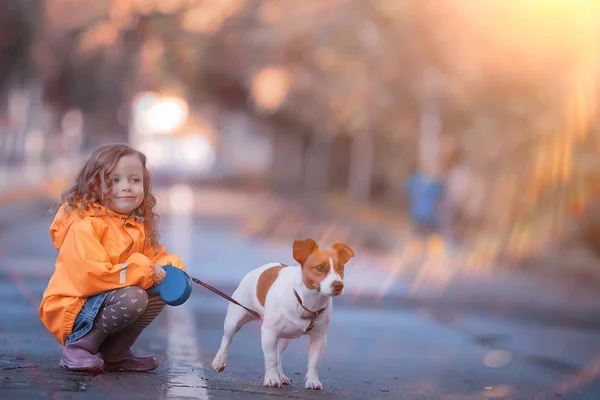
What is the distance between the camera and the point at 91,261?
565 cm

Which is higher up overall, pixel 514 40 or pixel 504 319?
pixel 514 40

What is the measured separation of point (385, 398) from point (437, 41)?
691 inches

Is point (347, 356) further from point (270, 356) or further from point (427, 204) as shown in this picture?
point (427, 204)

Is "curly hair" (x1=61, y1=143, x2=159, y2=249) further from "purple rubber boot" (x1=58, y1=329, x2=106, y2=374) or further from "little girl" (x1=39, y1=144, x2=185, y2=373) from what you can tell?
"purple rubber boot" (x1=58, y1=329, x2=106, y2=374)

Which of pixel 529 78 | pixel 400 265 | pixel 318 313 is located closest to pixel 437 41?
pixel 529 78

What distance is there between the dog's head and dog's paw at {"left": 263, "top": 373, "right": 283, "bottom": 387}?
650 mm

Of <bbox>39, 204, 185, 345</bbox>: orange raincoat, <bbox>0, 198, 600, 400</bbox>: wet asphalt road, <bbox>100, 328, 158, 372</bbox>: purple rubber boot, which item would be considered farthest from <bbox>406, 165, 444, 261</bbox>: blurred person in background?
<bbox>39, 204, 185, 345</bbox>: orange raincoat

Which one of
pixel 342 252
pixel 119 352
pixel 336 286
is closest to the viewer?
pixel 336 286

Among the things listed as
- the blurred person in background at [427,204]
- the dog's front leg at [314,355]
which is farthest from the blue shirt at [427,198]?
the dog's front leg at [314,355]

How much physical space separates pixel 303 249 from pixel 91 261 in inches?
43.7

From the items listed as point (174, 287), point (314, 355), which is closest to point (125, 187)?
point (174, 287)

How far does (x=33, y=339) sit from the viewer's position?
326 inches

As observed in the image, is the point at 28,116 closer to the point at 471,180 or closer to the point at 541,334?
the point at 471,180

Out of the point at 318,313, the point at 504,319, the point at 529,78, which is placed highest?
Result: the point at 529,78
